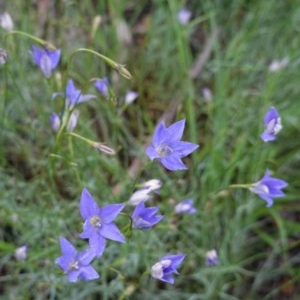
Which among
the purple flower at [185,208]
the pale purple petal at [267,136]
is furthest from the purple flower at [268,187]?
the purple flower at [185,208]

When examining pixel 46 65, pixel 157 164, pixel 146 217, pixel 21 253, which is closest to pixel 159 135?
pixel 146 217

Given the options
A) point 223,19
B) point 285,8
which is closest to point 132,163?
point 223,19

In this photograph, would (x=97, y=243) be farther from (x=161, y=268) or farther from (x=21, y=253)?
(x=21, y=253)

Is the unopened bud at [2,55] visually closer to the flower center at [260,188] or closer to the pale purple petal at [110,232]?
the pale purple petal at [110,232]

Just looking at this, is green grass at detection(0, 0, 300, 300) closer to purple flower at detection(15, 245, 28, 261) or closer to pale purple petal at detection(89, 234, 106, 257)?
purple flower at detection(15, 245, 28, 261)

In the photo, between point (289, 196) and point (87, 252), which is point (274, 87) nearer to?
point (289, 196)

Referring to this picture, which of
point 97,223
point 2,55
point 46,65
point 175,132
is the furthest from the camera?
point 46,65

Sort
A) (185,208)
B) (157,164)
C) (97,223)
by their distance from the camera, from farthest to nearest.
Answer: (157,164), (185,208), (97,223)
